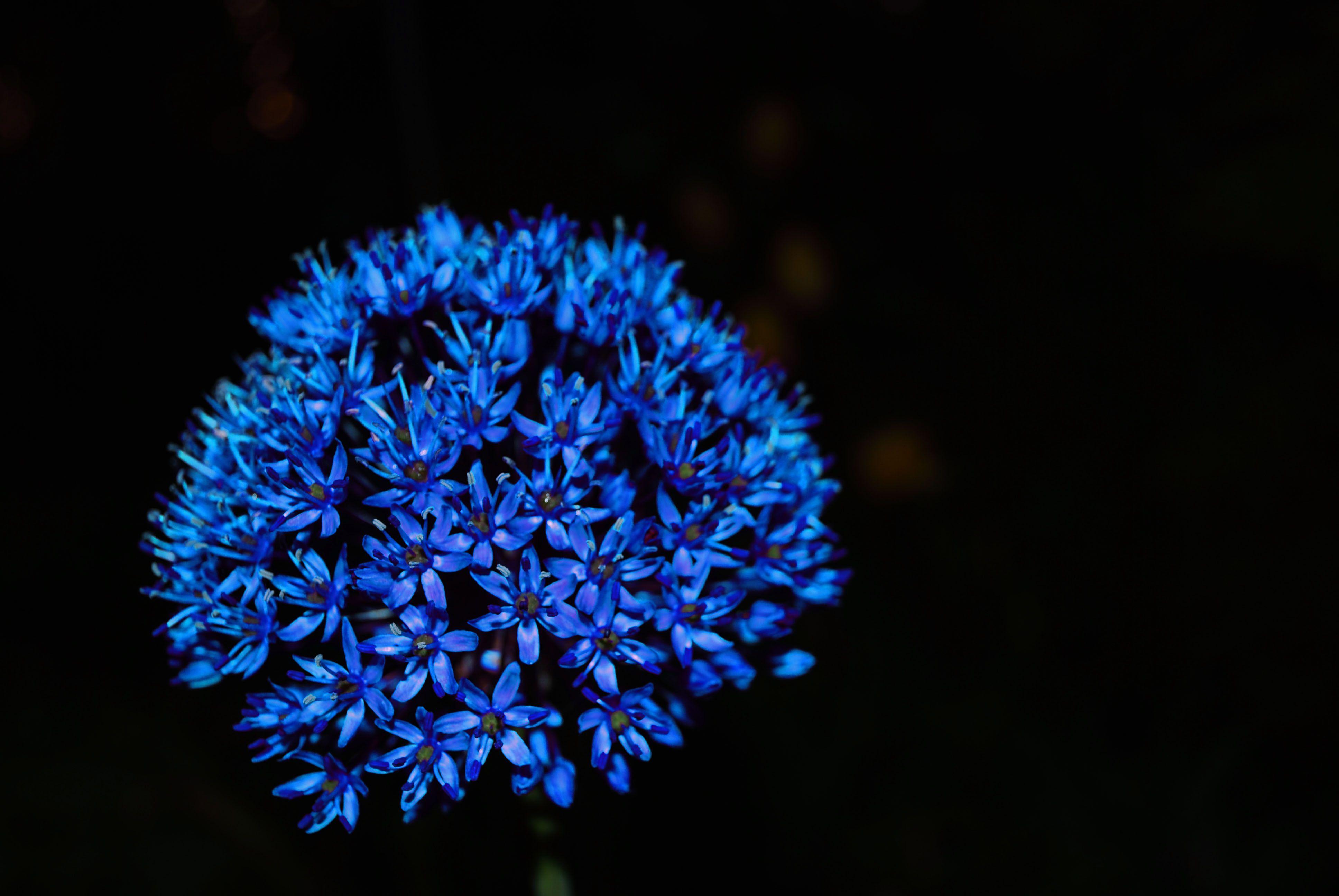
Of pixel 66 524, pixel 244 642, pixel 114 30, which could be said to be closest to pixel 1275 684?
pixel 244 642

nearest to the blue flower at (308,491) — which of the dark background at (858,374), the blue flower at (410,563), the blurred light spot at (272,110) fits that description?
the blue flower at (410,563)

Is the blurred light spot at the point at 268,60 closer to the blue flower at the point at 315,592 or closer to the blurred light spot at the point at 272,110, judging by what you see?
the blurred light spot at the point at 272,110

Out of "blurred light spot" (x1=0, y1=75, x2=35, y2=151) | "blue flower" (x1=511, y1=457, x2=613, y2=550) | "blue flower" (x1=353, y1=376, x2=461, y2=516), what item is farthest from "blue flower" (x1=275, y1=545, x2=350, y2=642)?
"blurred light spot" (x1=0, y1=75, x2=35, y2=151)

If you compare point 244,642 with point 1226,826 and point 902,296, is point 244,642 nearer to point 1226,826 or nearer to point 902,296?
point 1226,826

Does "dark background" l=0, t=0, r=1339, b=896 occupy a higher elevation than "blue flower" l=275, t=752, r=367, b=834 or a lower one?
higher

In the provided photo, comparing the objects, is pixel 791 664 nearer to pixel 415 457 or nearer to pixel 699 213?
pixel 415 457

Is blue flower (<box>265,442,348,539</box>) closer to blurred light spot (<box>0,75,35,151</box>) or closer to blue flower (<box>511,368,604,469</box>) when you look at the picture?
blue flower (<box>511,368,604,469</box>)
